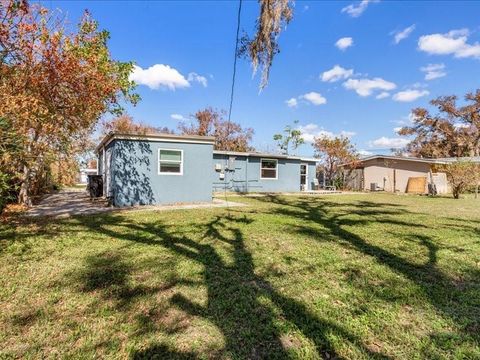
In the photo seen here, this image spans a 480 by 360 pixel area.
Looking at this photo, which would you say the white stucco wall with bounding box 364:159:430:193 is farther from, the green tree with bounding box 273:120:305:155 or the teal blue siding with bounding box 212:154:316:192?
the green tree with bounding box 273:120:305:155

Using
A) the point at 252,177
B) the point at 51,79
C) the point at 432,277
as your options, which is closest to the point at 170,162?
the point at 51,79

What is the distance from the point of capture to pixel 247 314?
300 centimetres

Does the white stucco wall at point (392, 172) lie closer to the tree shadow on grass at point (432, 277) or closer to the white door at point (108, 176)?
the tree shadow on grass at point (432, 277)

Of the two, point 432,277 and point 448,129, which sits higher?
point 448,129

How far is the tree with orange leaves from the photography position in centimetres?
668

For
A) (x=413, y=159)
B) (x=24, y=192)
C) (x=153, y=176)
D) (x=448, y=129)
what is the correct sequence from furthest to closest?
1. (x=448, y=129)
2. (x=413, y=159)
3. (x=153, y=176)
4. (x=24, y=192)

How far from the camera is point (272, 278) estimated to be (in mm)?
3934

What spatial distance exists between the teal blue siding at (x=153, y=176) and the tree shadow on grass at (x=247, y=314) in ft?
21.2

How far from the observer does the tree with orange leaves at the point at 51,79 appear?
6.68m

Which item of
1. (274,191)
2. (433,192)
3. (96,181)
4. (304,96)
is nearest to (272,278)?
(96,181)

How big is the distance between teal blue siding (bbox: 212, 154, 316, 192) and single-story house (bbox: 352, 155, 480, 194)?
786 centimetres

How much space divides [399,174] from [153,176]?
19737 mm

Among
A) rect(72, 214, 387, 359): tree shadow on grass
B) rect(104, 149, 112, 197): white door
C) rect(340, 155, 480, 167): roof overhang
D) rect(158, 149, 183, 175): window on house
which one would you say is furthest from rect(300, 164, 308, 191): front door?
rect(72, 214, 387, 359): tree shadow on grass

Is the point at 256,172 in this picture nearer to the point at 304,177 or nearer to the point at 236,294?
the point at 304,177
